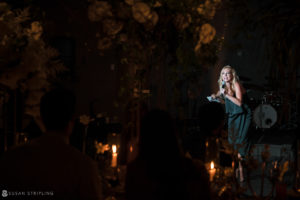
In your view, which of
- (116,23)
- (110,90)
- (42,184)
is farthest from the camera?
(110,90)

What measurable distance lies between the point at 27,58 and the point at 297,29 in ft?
5.19

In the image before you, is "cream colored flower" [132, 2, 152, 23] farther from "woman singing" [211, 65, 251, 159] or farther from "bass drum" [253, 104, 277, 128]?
"bass drum" [253, 104, 277, 128]

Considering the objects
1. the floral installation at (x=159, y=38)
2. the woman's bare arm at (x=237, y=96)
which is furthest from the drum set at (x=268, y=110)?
the floral installation at (x=159, y=38)

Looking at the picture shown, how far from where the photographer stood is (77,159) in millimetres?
1342

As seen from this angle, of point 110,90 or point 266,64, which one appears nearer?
point 266,64

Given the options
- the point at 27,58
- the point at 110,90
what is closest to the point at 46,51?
the point at 27,58

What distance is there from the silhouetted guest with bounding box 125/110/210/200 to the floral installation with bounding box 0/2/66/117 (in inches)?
32.1

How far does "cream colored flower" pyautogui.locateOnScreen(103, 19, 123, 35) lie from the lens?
5.78 feet

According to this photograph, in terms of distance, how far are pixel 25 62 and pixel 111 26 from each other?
56 centimetres

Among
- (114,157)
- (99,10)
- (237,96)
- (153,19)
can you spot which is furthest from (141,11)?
(237,96)

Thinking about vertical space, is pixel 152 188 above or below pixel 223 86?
below

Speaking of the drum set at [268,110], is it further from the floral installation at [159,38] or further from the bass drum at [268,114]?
the floral installation at [159,38]

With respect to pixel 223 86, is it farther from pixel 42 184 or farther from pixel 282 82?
pixel 42 184

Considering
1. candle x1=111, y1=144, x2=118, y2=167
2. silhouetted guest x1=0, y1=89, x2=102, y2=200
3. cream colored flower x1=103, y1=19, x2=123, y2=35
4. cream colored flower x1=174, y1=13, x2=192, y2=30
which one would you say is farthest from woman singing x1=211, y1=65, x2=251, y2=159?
silhouetted guest x1=0, y1=89, x2=102, y2=200
